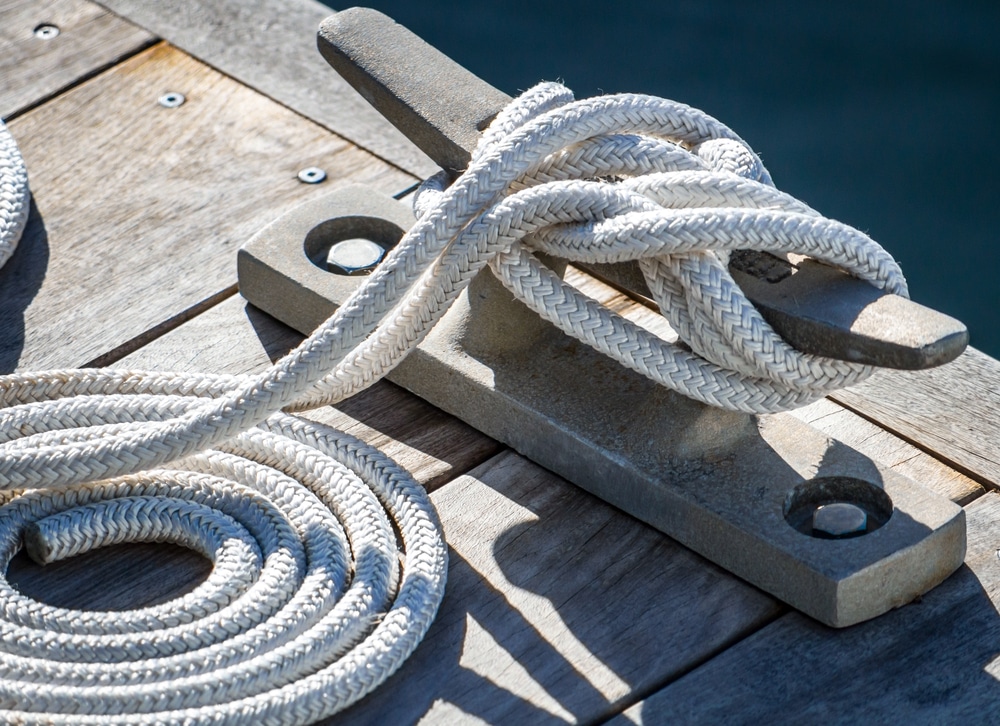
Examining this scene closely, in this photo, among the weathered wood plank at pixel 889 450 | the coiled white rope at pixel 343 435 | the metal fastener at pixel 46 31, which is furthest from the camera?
the metal fastener at pixel 46 31

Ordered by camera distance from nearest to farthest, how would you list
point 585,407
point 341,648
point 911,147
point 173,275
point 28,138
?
point 341,648, point 585,407, point 173,275, point 28,138, point 911,147

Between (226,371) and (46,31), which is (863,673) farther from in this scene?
(46,31)

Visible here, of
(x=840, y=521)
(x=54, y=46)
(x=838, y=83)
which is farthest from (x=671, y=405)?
(x=838, y=83)

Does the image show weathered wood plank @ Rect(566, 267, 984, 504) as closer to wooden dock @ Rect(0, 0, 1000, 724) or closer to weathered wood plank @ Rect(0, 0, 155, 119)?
wooden dock @ Rect(0, 0, 1000, 724)

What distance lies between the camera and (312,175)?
185 cm

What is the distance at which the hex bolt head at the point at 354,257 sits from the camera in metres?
1.59

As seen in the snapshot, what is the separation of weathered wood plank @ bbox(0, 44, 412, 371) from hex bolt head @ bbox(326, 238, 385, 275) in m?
0.16

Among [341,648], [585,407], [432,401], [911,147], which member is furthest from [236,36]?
[911,147]

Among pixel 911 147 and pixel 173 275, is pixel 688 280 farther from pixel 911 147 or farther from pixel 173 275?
pixel 911 147

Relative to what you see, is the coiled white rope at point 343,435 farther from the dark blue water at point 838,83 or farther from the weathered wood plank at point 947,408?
the dark blue water at point 838,83

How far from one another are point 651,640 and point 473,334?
0.42 m

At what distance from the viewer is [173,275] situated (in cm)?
168

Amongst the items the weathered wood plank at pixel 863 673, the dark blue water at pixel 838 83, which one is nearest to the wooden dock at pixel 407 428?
the weathered wood plank at pixel 863 673

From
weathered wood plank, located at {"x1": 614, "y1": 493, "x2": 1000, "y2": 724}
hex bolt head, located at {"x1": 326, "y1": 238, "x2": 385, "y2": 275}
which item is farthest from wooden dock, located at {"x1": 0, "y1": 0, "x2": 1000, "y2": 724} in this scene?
hex bolt head, located at {"x1": 326, "y1": 238, "x2": 385, "y2": 275}
